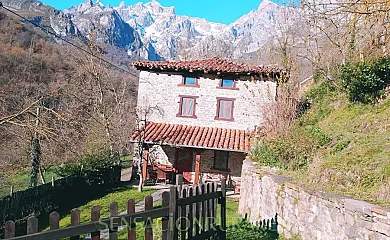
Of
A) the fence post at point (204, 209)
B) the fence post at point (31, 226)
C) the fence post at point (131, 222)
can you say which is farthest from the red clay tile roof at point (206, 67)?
the fence post at point (31, 226)

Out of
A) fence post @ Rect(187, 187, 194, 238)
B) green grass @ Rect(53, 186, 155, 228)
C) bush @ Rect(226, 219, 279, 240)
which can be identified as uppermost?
fence post @ Rect(187, 187, 194, 238)

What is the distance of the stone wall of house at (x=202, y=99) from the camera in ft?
57.2

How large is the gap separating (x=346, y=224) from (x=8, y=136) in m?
16.3

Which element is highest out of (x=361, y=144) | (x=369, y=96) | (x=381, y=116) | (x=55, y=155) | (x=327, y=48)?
(x=327, y=48)

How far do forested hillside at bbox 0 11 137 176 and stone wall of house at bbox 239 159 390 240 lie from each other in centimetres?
588

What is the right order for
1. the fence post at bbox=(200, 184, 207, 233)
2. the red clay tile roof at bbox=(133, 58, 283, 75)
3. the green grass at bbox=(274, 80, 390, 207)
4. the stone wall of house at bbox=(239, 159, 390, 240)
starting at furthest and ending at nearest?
the red clay tile roof at bbox=(133, 58, 283, 75) < the green grass at bbox=(274, 80, 390, 207) < the fence post at bbox=(200, 184, 207, 233) < the stone wall of house at bbox=(239, 159, 390, 240)

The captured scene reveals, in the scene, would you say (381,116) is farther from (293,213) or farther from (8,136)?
(8,136)

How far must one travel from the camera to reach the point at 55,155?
16031 millimetres

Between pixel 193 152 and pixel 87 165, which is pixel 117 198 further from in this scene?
pixel 193 152

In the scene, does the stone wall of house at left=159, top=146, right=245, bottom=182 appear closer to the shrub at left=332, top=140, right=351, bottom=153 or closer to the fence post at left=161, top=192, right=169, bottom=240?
the shrub at left=332, top=140, right=351, bottom=153

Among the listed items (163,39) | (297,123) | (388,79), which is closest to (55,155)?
(297,123)

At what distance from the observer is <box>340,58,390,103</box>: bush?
10.9 metres

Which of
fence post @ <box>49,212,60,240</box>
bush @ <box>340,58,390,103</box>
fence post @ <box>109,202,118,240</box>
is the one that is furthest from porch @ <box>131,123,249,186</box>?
fence post @ <box>49,212,60,240</box>

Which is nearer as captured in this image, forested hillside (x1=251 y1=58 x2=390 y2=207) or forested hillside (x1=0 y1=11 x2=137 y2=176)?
forested hillside (x1=251 y1=58 x2=390 y2=207)
